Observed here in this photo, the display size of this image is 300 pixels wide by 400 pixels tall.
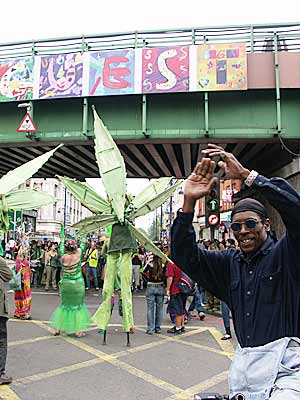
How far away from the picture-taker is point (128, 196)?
7.66m

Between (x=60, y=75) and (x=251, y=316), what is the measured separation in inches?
490

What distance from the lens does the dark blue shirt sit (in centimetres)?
195

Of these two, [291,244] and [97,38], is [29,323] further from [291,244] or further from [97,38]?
[97,38]

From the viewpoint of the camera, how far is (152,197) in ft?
25.0

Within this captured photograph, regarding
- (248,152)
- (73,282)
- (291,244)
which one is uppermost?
(248,152)

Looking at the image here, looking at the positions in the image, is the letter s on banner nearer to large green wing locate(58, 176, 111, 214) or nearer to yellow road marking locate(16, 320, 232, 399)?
large green wing locate(58, 176, 111, 214)

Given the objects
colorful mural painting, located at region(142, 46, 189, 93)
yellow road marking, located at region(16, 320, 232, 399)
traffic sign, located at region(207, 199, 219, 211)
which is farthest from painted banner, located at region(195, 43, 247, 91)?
yellow road marking, located at region(16, 320, 232, 399)

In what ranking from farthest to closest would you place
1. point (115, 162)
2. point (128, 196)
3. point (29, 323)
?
point (29, 323) < point (128, 196) < point (115, 162)

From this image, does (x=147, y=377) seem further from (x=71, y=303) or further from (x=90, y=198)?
(x=90, y=198)

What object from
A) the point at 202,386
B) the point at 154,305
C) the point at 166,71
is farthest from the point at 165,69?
the point at 202,386

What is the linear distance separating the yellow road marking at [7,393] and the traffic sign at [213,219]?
26.0 feet

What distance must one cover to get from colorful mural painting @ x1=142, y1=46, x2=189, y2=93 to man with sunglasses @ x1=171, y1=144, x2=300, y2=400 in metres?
10.6

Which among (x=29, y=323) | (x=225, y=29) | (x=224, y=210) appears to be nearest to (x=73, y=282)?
(x=29, y=323)

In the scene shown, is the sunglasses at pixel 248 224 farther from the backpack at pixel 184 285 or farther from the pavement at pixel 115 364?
the backpack at pixel 184 285
